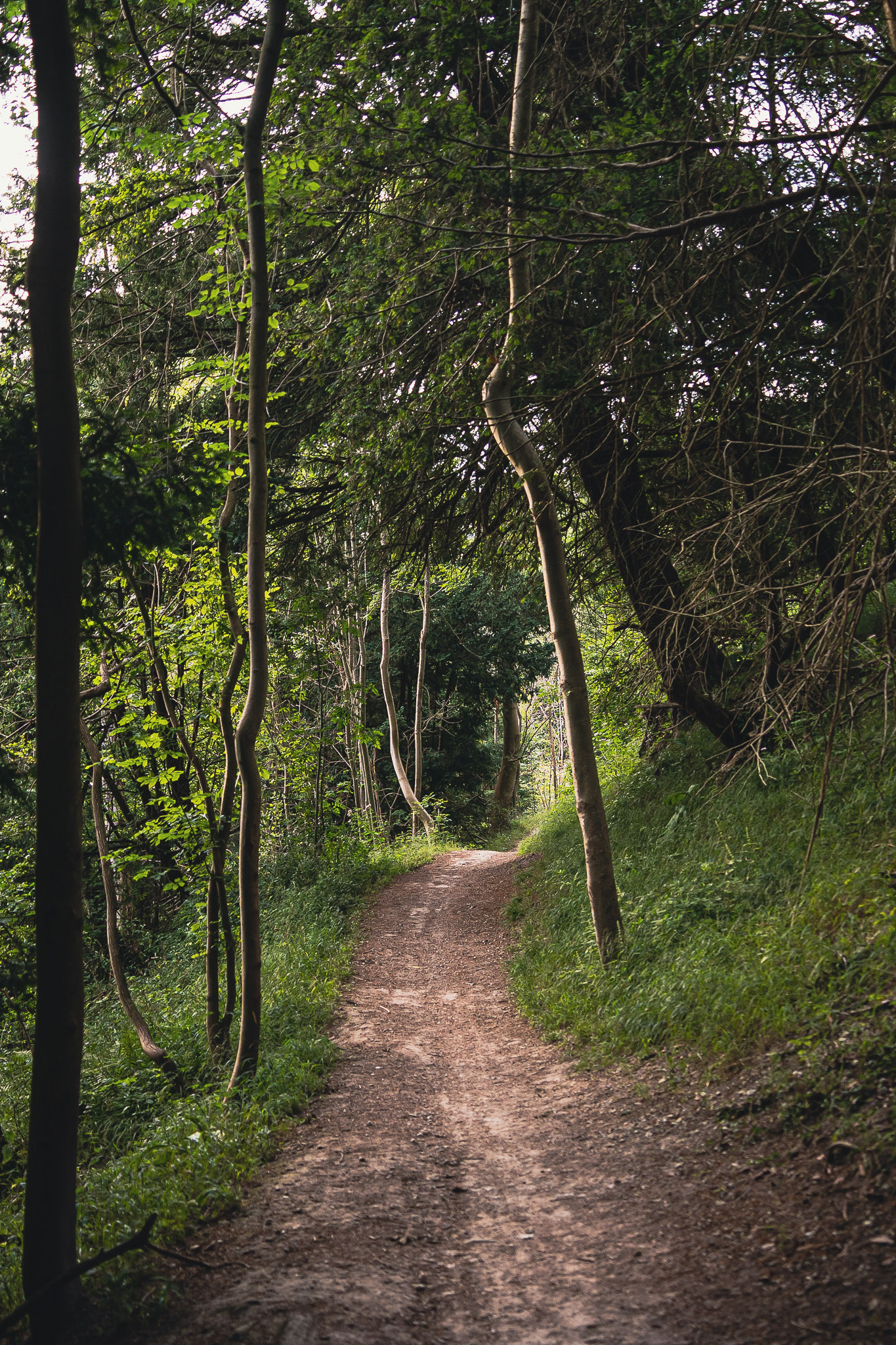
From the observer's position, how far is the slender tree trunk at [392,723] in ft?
64.3

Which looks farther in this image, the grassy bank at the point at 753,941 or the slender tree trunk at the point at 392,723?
the slender tree trunk at the point at 392,723

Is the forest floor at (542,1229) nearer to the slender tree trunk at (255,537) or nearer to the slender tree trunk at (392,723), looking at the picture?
the slender tree trunk at (255,537)

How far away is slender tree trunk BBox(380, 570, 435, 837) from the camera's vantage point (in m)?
19.6

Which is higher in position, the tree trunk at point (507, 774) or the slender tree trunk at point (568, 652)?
the slender tree trunk at point (568, 652)

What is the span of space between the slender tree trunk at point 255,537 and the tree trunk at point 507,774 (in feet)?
64.9

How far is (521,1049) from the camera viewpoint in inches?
283

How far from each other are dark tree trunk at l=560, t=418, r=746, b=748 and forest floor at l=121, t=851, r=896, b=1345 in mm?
4121

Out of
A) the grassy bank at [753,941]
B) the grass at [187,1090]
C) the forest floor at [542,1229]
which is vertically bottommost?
the grass at [187,1090]

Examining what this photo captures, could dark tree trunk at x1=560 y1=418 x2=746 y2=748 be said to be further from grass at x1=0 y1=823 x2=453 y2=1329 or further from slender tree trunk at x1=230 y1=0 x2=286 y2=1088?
grass at x1=0 y1=823 x2=453 y2=1329

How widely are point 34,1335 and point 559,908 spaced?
7.69 meters

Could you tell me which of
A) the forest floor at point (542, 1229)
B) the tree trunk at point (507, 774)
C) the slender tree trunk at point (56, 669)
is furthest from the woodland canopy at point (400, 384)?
the tree trunk at point (507, 774)

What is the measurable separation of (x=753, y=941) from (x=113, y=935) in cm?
645

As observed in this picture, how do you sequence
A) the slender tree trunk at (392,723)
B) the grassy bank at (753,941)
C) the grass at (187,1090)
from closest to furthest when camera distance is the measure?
the grassy bank at (753,941) → the grass at (187,1090) → the slender tree trunk at (392,723)

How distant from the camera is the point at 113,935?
8.65 metres
